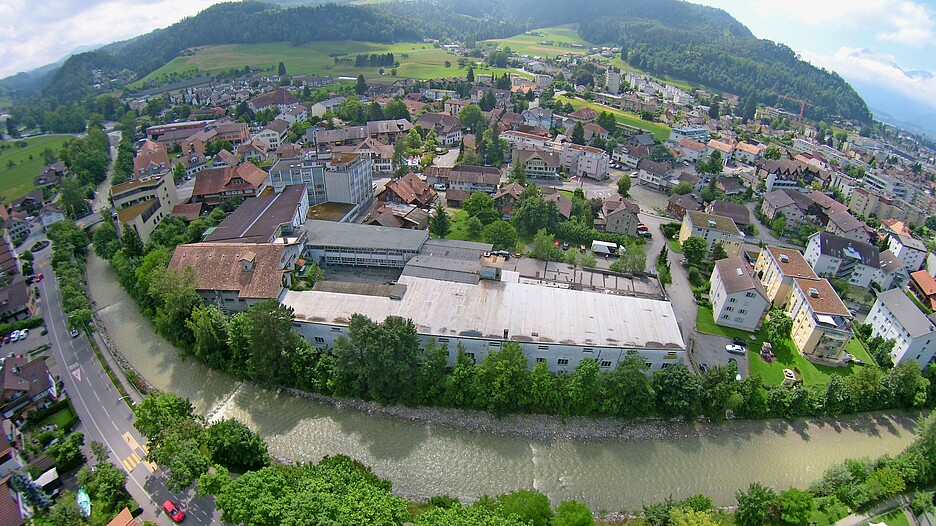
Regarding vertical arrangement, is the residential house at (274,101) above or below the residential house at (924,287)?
above

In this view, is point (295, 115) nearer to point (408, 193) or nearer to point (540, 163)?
point (408, 193)

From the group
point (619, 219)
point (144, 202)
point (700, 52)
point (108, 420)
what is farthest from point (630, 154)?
point (700, 52)

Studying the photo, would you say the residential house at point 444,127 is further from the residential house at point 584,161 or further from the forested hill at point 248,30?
the forested hill at point 248,30

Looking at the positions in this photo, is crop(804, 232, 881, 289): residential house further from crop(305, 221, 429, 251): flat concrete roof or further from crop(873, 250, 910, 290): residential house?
crop(305, 221, 429, 251): flat concrete roof

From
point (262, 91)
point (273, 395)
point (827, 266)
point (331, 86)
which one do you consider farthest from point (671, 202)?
point (262, 91)

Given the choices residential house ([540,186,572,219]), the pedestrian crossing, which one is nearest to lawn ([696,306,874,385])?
residential house ([540,186,572,219])

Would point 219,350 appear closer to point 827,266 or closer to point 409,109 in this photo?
point 827,266

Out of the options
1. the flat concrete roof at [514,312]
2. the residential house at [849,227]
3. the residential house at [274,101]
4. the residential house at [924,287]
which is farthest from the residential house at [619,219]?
the residential house at [274,101]

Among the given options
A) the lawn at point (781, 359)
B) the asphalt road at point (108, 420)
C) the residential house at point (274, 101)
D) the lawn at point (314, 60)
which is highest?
the lawn at point (314, 60)
